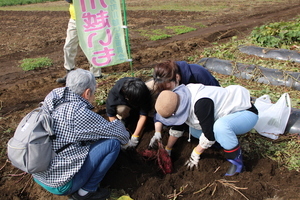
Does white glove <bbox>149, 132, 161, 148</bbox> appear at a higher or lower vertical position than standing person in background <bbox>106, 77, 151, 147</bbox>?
lower

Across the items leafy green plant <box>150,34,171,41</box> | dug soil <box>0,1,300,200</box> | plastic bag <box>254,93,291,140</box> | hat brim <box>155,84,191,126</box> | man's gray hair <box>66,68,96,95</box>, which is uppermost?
man's gray hair <box>66,68,96,95</box>

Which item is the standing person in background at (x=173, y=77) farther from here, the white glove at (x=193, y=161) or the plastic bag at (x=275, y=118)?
the plastic bag at (x=275, y=118)

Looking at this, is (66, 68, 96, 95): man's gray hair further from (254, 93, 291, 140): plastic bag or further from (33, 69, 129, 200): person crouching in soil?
(254, 93, 291, 140): plastic bag

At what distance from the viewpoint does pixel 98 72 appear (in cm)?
502

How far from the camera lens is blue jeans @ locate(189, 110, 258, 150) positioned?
2244 millimetres

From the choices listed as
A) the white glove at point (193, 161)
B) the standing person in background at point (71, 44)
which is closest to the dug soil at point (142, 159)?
the white glove at point (193, 161)

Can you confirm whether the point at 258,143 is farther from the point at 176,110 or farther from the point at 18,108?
the point at 18,108

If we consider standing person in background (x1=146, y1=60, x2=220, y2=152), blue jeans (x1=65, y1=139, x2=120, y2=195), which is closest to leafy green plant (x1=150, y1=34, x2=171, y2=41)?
standing person in background (x1=146, y1=60, x2=220, y2=152)

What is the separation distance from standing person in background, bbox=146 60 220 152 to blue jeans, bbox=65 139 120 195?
779 mm

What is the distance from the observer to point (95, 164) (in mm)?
2098

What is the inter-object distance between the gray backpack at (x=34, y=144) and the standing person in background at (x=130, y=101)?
1.08 m

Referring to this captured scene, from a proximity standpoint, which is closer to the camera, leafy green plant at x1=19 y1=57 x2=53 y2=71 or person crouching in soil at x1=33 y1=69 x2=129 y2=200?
person crouching in soil at x1=33 y1=69 x2=129 y2=200

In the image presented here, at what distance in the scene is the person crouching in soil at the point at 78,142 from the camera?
1.92 m

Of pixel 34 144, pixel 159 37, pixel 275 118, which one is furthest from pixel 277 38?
pixel 34 144
